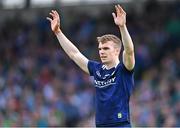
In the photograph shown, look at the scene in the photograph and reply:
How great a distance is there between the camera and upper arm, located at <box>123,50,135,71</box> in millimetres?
8867

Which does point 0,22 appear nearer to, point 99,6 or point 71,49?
point 99,6

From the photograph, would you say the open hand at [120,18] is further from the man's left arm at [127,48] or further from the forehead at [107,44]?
the forehead at [107,44]

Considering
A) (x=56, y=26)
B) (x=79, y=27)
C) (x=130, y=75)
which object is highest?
(x=79, y=27)

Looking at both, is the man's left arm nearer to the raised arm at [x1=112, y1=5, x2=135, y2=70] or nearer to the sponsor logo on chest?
the raised arm at [x1=112, y1=5, x2=135, y2=70]

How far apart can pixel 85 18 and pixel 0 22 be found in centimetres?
266

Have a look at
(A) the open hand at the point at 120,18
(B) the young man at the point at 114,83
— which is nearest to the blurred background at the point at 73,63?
(B) the young man at the point at 114,83

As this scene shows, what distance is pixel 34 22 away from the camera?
71.9ft

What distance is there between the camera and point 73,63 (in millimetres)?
19078

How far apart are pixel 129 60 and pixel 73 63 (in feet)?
33.5

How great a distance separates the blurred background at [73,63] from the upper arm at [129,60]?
226 inches

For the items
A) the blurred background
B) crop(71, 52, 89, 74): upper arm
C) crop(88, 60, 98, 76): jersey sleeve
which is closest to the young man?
crop(88, 60, 98, 76): jersey sleeve

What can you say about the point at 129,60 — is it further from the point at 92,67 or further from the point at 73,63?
the point at 73,63

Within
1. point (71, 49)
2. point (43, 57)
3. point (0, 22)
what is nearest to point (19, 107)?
point (43, 57)

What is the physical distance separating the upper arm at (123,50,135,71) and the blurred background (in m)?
5.73
